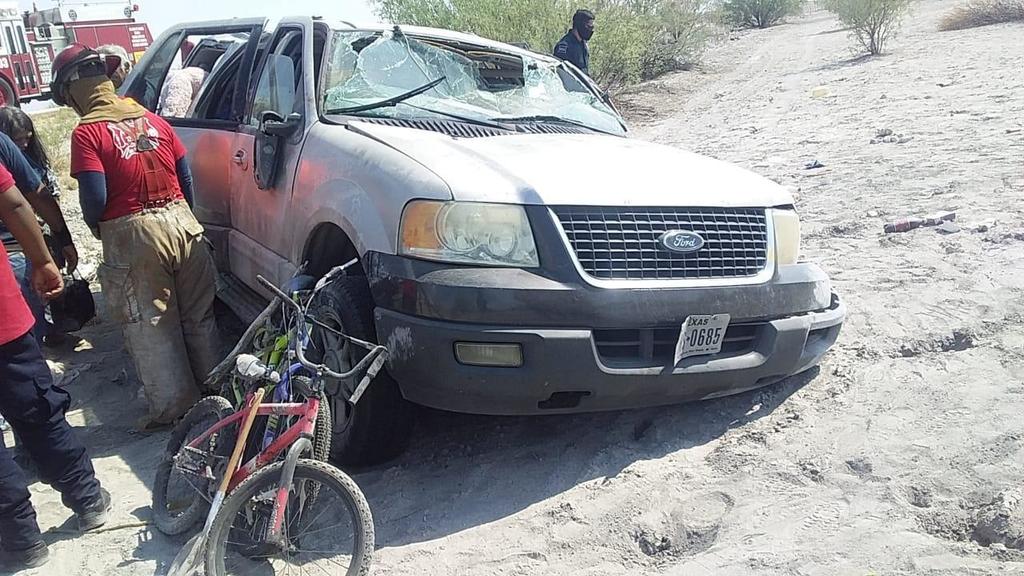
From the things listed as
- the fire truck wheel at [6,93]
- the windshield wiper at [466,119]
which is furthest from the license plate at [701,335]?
the fire truck wheel at [6,93]

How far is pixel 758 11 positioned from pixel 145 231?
39.0 m

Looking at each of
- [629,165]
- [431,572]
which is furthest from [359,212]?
[431,572]

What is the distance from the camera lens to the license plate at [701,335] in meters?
3.17

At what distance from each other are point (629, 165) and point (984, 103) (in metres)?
8.20

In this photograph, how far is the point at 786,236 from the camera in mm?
3600

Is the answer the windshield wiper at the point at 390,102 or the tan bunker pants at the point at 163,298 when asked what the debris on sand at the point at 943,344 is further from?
the tan bunker pants at the point at 163,298

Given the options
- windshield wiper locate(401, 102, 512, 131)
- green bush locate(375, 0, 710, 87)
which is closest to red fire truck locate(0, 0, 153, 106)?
green bush locate(375, 0, 710, 87)

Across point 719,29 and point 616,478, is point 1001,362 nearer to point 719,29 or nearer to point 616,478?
point 616,478

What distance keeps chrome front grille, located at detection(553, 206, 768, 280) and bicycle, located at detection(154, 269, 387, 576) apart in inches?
33.7

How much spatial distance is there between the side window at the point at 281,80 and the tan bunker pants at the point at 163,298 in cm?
73

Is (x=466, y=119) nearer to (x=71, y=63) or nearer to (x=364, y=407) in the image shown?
(x=364, y=407)

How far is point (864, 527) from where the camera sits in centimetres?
280

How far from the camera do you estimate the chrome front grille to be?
10.1 feet

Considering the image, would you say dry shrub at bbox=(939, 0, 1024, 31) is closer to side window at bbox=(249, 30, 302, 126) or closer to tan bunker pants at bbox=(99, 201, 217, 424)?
side window at bbox=(249, 30, 302, 126)
